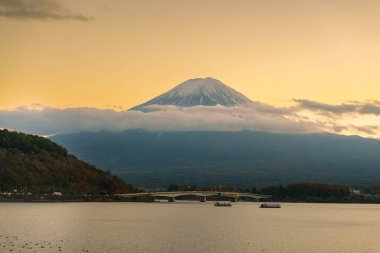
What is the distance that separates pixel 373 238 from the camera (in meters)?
91.1

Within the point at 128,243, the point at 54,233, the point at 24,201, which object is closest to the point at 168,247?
the point at 128,243

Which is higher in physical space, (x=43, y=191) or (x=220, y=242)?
(x=43, y=191)

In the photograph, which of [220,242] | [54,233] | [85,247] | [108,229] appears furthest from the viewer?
[108,229]

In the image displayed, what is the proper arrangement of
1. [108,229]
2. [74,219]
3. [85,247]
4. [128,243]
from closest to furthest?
1. [85,247]
2. [128,243]
3. [108,229]
4. [74,219]

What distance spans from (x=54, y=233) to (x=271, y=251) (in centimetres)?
2664

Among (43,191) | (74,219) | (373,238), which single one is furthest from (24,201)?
(373,238)

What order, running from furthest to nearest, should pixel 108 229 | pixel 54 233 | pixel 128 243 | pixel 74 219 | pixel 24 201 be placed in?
1. pixel 24 201
2. pixel 74 219
3. pixel 108 229
4. pixel 54 233
5. pixel 128 243

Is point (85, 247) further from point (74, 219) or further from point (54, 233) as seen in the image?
point (74, 219)

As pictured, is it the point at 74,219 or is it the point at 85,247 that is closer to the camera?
the point at 85,247

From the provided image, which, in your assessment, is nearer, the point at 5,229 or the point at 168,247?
the point at 168,247

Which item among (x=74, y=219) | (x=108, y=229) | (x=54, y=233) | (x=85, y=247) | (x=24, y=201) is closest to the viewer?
(x=85, y=247)

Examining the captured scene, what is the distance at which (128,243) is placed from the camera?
75938 millimetres

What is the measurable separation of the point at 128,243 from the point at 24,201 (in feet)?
377

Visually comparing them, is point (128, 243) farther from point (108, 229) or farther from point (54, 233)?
point (108, 229)
